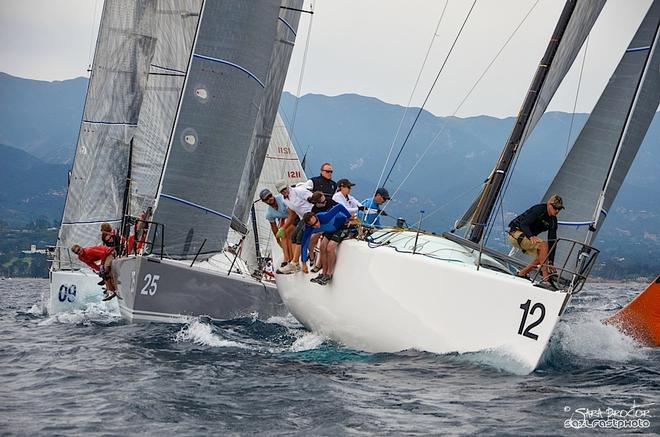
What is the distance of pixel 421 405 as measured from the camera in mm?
6527

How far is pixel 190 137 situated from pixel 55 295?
6.01 meters

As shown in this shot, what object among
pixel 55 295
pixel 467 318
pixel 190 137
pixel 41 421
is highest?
pixel 190 137

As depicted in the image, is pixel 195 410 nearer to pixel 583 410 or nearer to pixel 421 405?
pixel 421 405

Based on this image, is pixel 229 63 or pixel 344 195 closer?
pixel 344 195

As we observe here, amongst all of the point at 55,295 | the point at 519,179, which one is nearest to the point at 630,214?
the point at 519,179

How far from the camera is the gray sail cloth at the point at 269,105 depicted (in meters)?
15.4

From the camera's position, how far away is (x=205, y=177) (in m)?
11.8

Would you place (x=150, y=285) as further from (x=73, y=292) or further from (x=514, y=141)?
(x=73, y=292)

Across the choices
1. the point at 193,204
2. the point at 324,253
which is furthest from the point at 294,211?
the point at 193,204

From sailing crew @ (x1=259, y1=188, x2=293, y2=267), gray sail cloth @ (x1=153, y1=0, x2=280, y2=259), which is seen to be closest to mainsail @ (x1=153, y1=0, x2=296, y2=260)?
gray sail cloth @ (x1=153, y1=0, x2=280, y2=259)

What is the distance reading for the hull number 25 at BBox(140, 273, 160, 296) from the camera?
11.2 meters

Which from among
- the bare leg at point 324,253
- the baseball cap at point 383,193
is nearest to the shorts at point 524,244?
the bare leg at point 324,253

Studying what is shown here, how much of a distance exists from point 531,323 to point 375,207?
3928mm

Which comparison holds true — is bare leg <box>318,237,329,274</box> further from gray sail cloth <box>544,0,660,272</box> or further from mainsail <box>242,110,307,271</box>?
mainsail <box>242,110,307,271</box>
